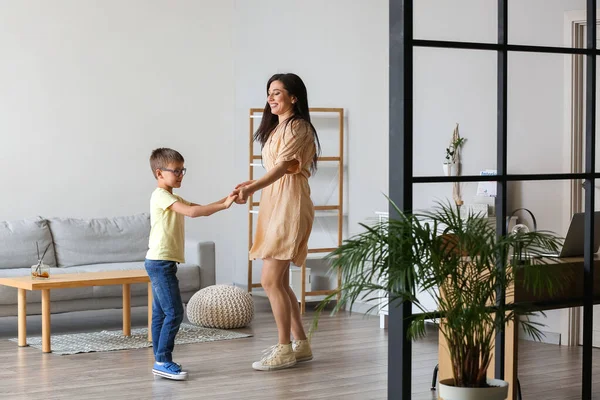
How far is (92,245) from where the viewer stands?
7566mm

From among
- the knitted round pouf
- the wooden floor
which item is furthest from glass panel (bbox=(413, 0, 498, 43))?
the knitted round pouf

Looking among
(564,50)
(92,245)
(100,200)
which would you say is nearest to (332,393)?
(564,50)

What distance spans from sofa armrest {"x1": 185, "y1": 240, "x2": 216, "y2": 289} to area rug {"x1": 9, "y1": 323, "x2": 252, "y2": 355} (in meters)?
0.71

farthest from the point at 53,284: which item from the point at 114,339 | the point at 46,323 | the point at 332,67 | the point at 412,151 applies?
the point at 332,67

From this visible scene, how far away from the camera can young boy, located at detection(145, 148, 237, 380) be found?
5.12m

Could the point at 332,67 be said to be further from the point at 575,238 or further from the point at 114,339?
the point at 575,238

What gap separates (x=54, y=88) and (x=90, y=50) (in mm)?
448

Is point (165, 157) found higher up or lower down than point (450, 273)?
higher up

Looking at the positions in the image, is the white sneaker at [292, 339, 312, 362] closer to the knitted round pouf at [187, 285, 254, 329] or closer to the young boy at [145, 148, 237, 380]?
the young boy at [145, 148, 237, 380]

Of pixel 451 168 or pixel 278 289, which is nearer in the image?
pixel 278 289

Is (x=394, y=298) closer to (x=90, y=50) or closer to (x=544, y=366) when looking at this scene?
(x=544, y=366)

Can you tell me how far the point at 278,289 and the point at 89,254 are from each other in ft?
8.39

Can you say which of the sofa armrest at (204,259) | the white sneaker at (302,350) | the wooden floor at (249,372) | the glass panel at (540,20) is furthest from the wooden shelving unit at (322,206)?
the white sneaker at (302,350)

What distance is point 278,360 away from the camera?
17.9 ft
